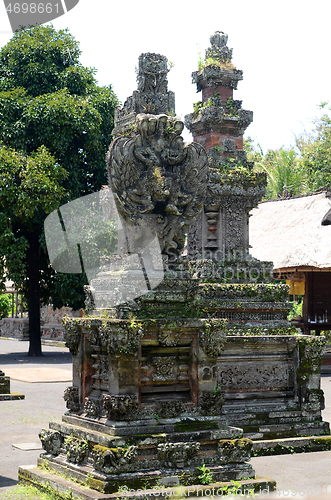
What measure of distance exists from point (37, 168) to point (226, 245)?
36.6 ft

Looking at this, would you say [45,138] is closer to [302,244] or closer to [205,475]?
[302,244]

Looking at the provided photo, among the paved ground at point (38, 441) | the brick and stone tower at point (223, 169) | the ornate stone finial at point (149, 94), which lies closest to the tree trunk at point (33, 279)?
the paved ground at point (38, 441)

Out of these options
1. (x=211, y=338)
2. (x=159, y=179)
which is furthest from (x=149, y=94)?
(x=211, y=338)

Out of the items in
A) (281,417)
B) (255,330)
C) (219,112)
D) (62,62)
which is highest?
(62,62)

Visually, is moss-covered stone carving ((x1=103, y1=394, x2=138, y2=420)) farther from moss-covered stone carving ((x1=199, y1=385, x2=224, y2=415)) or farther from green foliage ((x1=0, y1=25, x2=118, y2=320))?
green foliage ((x1=0, y1=25, x2=118, y2=320))

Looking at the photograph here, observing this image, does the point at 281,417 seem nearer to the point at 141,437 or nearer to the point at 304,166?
the point at 141,437

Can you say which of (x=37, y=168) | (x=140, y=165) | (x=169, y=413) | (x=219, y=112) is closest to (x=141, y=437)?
(x=169, y=413)

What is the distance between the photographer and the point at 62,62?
84.3ft

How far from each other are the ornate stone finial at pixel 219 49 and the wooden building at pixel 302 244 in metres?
9.27

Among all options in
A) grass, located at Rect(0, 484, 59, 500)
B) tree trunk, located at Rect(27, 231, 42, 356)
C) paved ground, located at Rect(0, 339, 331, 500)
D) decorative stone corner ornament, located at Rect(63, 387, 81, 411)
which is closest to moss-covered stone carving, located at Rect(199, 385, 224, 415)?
paved ground, located at Rect(0, 339, 331, 500)

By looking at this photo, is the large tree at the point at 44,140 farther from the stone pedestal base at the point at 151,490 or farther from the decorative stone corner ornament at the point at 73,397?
the stone pedestal base at the point at 151,490

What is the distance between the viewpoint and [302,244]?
21734mm

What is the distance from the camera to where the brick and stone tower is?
12.8 m

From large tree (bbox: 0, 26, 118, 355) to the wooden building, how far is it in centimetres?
681
